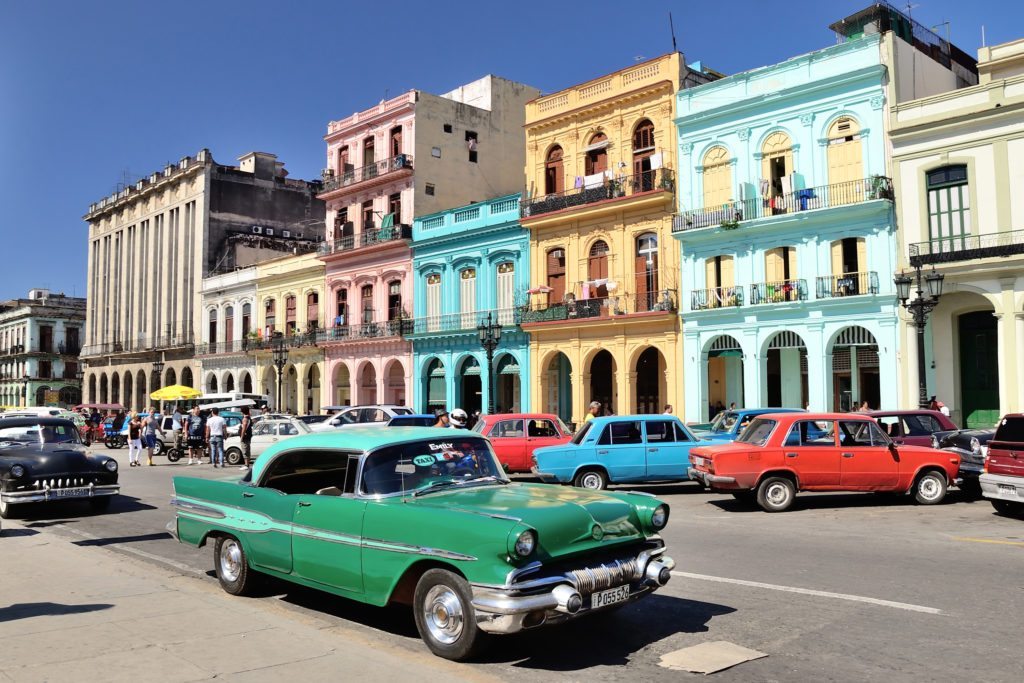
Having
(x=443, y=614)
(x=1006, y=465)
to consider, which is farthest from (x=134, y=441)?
(x=1006, y=465)

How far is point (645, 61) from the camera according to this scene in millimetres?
31281

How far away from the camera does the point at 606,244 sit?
32.5m

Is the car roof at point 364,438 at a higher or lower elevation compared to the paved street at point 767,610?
higher

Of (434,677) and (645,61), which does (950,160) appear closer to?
(645,61)

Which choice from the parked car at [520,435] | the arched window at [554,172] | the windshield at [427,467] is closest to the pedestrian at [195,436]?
the parked car at [520,435]

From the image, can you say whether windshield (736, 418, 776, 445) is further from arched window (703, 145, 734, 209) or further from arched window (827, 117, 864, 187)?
arched window (703, 145, 734, 209)

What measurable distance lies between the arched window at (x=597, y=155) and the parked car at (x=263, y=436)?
50.9 ft

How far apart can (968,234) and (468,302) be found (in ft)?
66.3

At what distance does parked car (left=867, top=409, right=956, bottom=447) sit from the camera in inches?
639

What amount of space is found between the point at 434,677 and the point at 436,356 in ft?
111

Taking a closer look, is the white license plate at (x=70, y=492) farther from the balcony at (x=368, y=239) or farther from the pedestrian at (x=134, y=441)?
the balcony at (x=368, y=239)

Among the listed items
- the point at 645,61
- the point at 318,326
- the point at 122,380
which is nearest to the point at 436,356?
the point at 318,326

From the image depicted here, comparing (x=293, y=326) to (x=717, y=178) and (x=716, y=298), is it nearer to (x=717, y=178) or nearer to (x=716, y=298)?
(x=716, y=298)

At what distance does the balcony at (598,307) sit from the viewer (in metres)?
30.0
